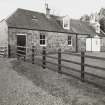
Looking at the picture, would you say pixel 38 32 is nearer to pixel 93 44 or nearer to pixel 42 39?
pixel 42 39

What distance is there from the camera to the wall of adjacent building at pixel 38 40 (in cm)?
1702

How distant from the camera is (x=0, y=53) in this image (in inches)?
671

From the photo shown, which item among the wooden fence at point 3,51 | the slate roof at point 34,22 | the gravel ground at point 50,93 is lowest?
the gravel ground at point 50,93

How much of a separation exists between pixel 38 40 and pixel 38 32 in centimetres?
104

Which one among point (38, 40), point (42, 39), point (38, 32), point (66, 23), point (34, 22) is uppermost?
point (66, 23)

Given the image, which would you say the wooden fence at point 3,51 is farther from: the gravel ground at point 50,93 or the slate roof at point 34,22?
the gravel ground at point 50,93

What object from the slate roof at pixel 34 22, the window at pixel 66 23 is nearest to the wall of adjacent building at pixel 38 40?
the slate roof at pixel 34 22

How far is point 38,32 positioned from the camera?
757 inches

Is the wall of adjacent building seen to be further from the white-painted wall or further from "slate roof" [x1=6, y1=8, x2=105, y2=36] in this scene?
the white-painted wall

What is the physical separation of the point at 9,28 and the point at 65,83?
12.3 meters

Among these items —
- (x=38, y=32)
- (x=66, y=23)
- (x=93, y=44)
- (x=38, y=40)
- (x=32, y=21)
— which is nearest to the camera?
(x=38, y=32)

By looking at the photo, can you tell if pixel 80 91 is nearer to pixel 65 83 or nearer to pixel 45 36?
pixel 65 83

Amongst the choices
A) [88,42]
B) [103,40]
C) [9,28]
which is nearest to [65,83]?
[9,28]

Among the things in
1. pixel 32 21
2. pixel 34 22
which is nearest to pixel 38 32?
pixel 34 22
